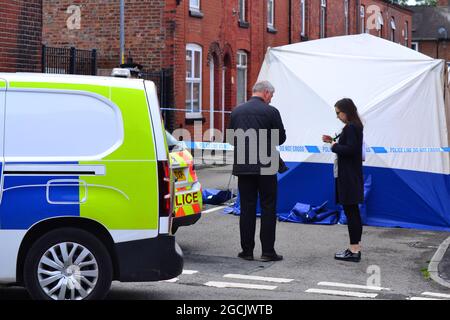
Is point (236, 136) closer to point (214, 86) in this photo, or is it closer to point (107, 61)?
point (107, 61)

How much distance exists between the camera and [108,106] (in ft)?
24.0

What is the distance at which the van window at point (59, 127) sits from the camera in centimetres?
717

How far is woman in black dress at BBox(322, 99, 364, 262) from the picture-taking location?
10.3m

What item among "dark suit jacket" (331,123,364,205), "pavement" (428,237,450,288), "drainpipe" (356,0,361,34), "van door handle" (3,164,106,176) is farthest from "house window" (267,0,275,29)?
"van door handle" (3,164,106,176)

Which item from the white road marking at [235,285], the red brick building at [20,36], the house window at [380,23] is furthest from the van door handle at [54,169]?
the house window at [380,23]

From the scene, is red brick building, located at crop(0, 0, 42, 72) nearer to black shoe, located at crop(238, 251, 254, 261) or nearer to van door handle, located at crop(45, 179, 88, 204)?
black shoe, located at crop(238, 251, 254, 261)

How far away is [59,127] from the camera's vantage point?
7.22 m

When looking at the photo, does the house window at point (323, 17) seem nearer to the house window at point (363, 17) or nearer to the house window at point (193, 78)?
the house window at point (363, 17)

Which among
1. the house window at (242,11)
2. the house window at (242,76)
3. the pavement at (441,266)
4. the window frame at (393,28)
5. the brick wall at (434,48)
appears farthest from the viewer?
the brick wall at (434,48)

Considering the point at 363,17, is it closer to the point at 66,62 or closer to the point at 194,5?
the point at 194,5

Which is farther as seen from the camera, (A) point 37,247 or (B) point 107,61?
(B) point 107,61

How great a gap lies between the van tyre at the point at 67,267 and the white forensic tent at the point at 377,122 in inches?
267

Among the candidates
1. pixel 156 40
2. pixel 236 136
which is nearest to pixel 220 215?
pixel 236 136
